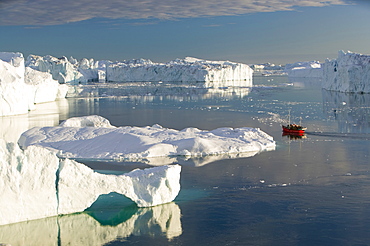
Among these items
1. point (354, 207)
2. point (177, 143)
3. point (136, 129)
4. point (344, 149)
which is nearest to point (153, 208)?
point (354, 207)

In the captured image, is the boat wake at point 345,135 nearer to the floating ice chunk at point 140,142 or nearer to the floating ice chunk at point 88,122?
the floating ice chunk at point 140,142

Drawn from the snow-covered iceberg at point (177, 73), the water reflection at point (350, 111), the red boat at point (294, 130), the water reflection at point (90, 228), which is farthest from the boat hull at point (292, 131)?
the snow-covered iceberg at point (177, 73)

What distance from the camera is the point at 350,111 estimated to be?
2942cm

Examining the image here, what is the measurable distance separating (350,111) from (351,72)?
13971mm

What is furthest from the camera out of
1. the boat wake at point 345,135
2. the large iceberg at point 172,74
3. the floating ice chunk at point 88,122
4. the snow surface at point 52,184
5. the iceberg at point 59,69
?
the large iceberg at point 172,74

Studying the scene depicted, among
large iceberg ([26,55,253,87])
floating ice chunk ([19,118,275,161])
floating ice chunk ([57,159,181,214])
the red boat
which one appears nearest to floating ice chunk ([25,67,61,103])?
floating ice chunk ([19,118,275,161])

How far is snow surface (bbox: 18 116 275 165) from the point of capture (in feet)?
51.1

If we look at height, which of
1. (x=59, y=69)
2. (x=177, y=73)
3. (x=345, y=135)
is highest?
(x=59, y=69)

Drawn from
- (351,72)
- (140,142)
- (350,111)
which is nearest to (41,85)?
(140,142)

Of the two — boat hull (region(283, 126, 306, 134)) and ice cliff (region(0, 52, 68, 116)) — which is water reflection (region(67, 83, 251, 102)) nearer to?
ice cliff (region(0, 52, 68, 116))

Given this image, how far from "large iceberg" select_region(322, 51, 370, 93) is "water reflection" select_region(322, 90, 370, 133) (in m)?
1.88

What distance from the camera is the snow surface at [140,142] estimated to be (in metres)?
15.6

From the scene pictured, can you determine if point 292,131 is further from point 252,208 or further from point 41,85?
point 41,85

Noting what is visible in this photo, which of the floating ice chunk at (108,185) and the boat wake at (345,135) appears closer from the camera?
the floating ice chunk at (108,185)
